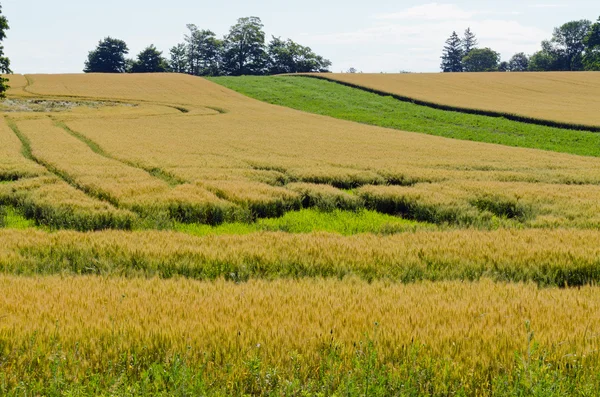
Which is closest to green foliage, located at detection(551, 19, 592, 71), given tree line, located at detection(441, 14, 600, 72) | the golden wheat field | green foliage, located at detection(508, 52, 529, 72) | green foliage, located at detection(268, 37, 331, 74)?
tree line, located at detection(441, 14, 600, 72)

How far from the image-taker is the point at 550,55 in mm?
143625

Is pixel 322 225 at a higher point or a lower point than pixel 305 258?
lower

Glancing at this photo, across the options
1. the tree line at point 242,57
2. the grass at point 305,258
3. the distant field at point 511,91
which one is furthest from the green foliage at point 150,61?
the grass at point 305,258

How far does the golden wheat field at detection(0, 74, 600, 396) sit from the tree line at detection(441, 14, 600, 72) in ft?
374

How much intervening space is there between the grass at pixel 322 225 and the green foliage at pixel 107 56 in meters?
126

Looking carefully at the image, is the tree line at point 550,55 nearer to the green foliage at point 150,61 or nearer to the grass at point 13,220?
the green foliage at point 150,61

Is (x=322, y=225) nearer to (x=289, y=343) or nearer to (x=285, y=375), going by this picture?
(x=289, y=343)

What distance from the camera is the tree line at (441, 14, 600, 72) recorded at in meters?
118

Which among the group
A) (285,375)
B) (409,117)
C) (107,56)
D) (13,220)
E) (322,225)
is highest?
(107,56)

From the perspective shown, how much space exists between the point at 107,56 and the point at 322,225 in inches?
5054

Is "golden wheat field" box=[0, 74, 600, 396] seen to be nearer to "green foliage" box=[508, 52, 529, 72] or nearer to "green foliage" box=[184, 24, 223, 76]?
"green foliage" box=[184, 24, 223, 76]

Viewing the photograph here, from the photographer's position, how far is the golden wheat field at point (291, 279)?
4113 mm

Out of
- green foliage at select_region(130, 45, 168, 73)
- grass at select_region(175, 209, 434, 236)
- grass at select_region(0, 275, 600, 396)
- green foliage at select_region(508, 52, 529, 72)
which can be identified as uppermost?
green foliage at select_region(508, 52, 529, 72)

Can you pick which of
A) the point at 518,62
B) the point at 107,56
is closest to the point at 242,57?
the point at 107,56
